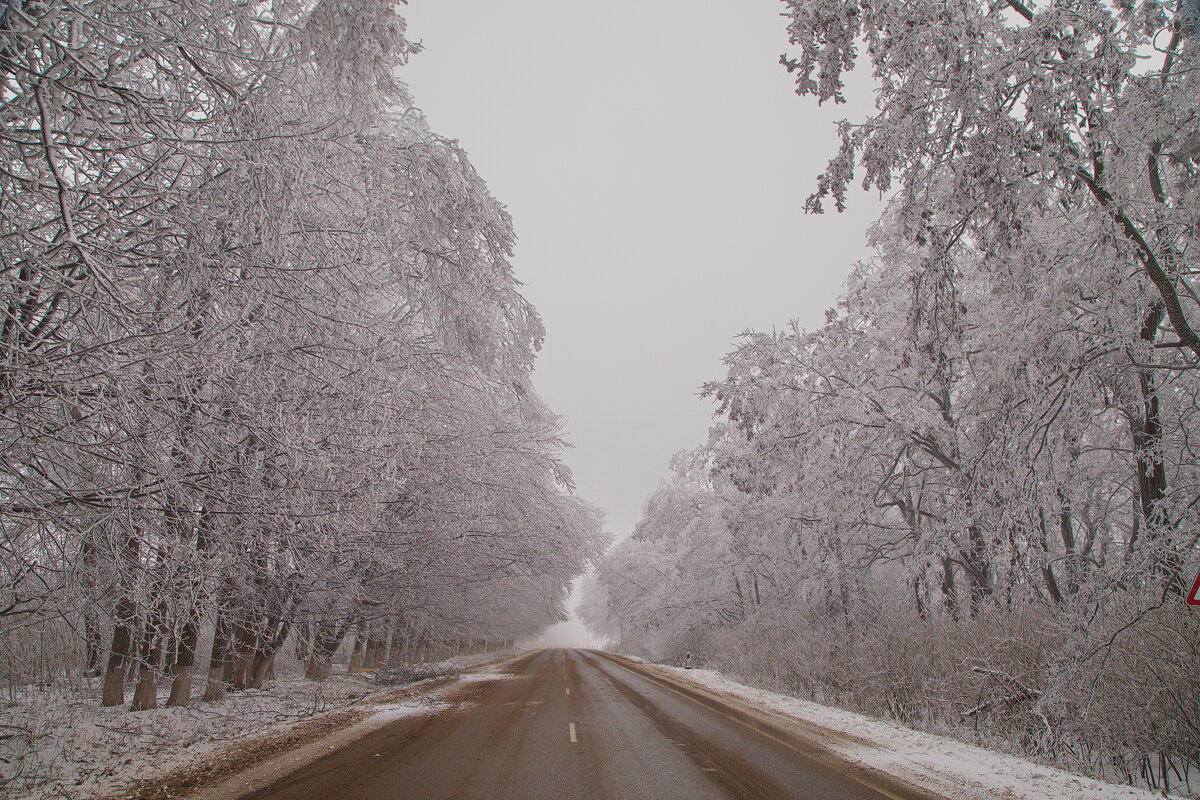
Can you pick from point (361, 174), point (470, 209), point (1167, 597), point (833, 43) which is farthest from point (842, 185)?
point (1167, 597)

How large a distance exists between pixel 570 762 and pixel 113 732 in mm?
6608

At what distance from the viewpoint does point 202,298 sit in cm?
519

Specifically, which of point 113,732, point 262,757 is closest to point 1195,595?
point 262,757

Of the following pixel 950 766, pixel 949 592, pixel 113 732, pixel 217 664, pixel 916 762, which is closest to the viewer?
pixel 950 766

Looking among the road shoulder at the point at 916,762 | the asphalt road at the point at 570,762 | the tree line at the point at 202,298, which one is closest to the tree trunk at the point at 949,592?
the road shoulder at the point at 916,762

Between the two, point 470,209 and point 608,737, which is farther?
point 608,737

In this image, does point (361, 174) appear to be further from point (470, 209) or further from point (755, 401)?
point (755, 401)

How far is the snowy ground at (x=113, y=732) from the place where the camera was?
6055mm

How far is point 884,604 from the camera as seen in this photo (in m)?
19.3

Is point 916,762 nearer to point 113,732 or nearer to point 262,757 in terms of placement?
point 262,757

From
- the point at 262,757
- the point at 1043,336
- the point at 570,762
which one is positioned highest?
the point at 1043,336

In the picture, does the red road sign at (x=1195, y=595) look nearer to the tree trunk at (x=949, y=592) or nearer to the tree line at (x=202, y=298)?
the tree line at (x=202, y=298)

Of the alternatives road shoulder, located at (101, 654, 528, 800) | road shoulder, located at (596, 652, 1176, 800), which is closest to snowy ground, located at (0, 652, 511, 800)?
road shoulder, located at (101, 654, 528, 800)

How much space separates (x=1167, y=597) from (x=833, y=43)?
7021 millimetres
